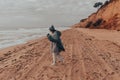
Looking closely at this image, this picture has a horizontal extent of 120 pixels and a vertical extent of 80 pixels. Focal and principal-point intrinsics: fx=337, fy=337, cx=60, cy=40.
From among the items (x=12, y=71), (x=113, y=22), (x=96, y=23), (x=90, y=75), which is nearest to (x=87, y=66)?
(x=90, y=75)

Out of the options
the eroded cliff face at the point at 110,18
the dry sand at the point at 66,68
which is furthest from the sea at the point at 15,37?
the dry sand at the point at 66,68

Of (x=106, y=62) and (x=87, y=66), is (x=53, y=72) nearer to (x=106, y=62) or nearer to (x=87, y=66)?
(x=87, y=66)

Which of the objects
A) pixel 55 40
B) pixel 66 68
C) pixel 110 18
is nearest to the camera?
pixel 66 68

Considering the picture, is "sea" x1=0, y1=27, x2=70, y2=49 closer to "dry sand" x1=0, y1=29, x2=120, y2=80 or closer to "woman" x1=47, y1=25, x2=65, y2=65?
"dry sand" x1=0, y1=29, x2=120, y2=80

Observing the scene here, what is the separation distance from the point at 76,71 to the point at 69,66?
1.04 m

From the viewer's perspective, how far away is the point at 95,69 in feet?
44.6

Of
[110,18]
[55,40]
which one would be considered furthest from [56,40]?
[110,18]

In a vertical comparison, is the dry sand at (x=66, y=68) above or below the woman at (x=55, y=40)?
below

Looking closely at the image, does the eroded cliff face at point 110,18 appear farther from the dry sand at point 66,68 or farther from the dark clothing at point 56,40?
the dark clothing at point 56,40

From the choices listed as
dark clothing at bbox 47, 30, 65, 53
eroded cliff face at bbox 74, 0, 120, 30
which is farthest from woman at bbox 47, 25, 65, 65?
eroded cliff face at bbox 74, 0, 120, 30

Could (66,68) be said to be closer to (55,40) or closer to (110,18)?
(55,40)

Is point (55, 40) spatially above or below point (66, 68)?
above

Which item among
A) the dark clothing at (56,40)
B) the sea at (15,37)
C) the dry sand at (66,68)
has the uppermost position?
the dark clothing at (56,40)

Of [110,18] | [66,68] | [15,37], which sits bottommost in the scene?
[15,37]
